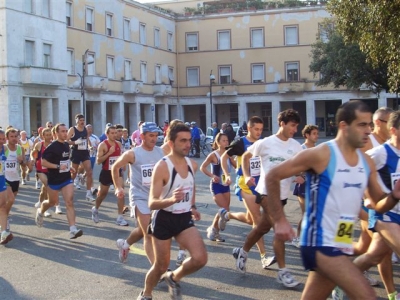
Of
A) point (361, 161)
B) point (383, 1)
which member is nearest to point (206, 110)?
point (383, 1)

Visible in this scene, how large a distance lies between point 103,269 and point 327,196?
15.6 ft

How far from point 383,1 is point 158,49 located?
4419 centimetres

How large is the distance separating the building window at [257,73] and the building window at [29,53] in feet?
78.7

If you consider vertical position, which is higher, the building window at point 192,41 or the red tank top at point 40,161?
the building window at point 192,41

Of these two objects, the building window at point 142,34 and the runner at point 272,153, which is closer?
the runner at point 272,153

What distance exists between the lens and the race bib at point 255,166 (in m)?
8.45

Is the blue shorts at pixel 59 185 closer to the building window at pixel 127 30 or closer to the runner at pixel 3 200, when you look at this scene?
the runner at pixel 3 200

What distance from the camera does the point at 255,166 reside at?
28.2ft

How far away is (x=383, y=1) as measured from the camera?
13.3m

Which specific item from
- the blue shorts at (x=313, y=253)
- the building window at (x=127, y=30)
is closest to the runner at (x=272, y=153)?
the blue shorts at (x=313, y=253)

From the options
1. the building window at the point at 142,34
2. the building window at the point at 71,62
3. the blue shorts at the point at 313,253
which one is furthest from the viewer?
the building window at the point at 142,34

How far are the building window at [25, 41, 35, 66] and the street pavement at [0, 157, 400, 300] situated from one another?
93.7ft

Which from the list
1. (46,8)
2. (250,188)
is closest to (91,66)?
(46,8)

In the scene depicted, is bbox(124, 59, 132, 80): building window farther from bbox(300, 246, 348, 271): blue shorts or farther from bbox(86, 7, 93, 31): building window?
bbox(300, 246, 348, 271): blue shorts
